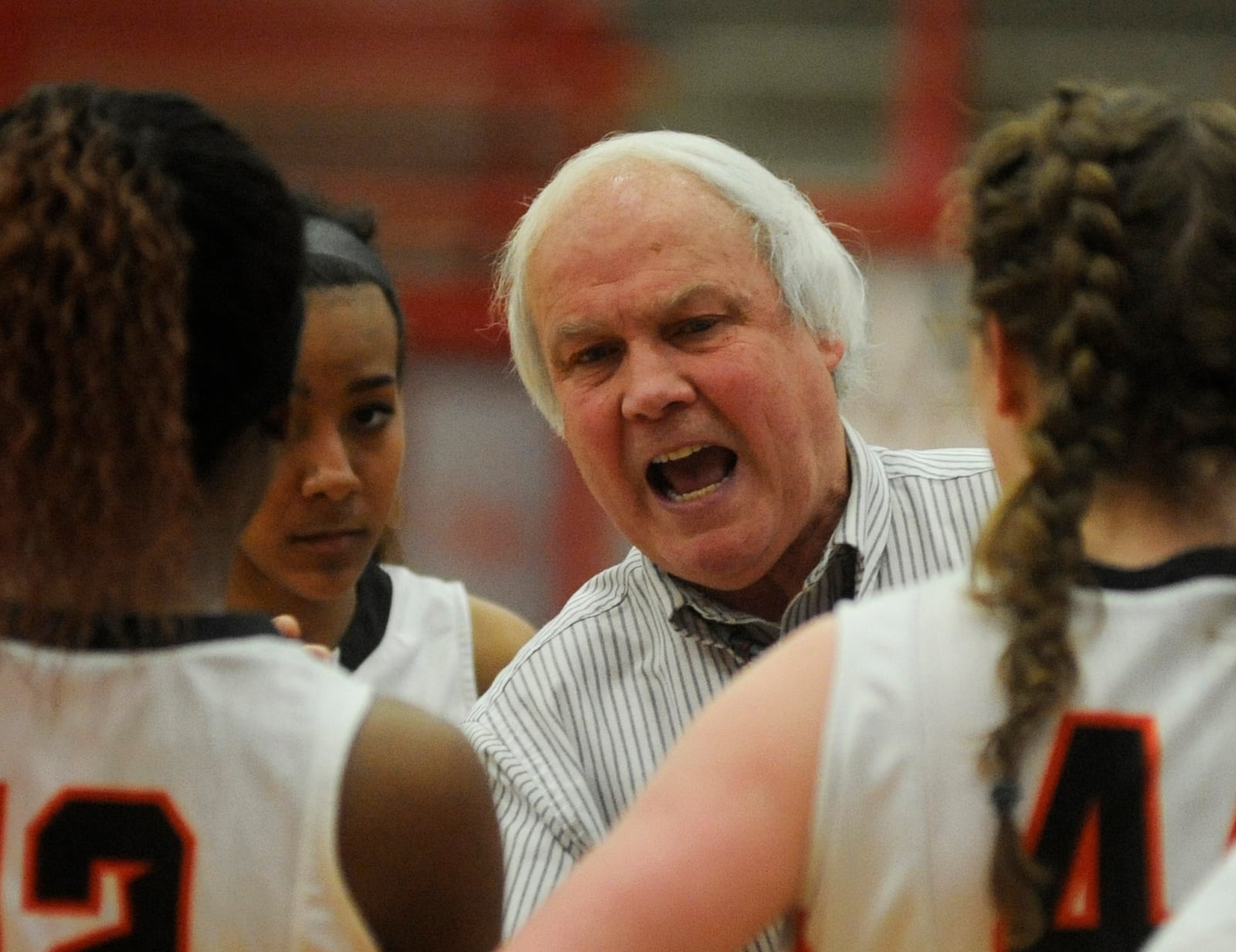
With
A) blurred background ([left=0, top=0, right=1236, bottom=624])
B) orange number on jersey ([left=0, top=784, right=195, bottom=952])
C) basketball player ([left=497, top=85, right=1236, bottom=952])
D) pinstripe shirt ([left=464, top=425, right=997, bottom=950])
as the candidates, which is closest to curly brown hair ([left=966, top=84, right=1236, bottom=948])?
basketball player ([left=497, top=85, right=1236, bottom=952])

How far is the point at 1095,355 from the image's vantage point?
1.32 meters

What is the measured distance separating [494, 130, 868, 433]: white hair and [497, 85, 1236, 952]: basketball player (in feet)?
3.95

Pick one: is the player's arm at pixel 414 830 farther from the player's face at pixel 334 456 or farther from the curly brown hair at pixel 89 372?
the player's face at pixel 334 456

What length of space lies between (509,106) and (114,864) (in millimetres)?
8625

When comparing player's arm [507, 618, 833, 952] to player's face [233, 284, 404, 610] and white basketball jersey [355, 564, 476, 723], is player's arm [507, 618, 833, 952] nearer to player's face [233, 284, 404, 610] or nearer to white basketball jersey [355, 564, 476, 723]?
player's face [233, 284, 404, 610]

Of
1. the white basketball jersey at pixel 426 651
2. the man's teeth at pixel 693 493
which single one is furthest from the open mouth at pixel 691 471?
the white basketball jersey at pixel 426 651

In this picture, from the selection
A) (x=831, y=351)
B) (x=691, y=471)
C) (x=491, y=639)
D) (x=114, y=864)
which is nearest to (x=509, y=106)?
(x=491, y=639)

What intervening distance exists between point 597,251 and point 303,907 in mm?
1347

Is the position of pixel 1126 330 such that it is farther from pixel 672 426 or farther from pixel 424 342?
pixel 424 342

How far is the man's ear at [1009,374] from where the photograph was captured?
1.40 m

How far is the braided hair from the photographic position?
1341 millimetres

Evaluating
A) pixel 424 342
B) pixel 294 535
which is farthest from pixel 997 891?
pixel 424 342

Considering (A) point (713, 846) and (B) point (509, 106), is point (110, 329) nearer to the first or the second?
(A) point (713, 846)

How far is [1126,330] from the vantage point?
52.0 inches
